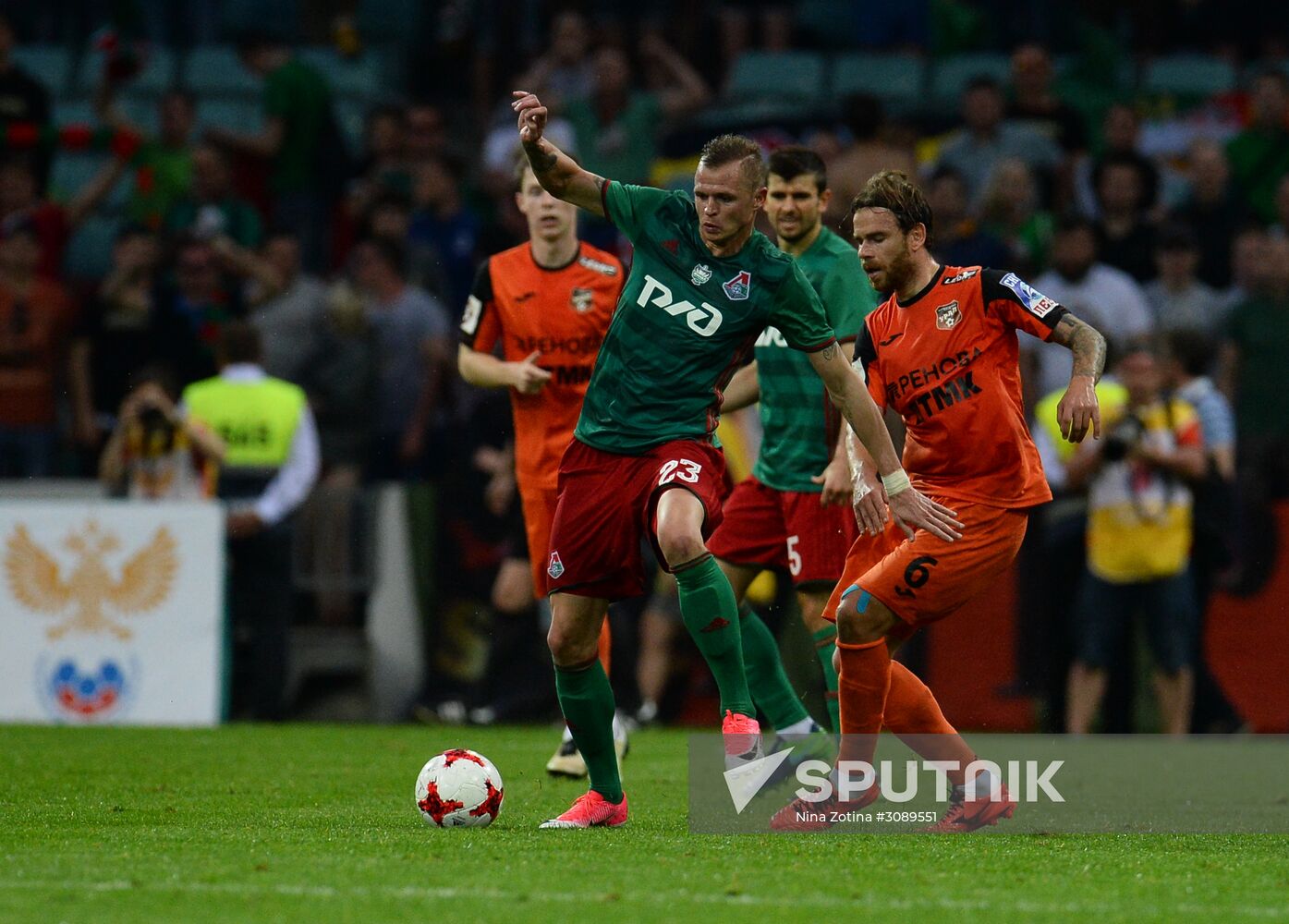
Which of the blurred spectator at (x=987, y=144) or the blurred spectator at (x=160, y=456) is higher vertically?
the blurred spectator at (x=987, y=144)

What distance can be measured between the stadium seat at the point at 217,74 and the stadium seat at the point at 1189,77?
27.0ft

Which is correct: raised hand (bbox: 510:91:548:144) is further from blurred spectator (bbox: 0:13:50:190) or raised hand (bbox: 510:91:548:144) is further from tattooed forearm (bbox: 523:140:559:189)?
blurred spectator (bbox: 0:13:50:190)

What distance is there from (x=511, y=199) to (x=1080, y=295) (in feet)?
15.5

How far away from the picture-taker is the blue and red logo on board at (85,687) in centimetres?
1269

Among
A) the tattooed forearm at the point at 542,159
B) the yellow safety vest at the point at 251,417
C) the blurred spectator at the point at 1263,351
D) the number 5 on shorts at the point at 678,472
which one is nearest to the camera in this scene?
the tattooed forearm at the point at 542,159

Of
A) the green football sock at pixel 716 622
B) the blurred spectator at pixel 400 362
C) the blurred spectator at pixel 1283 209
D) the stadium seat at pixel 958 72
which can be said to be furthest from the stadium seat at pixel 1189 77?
the green football sock at pixel 716 622

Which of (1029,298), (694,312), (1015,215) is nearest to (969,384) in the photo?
(1029,298)

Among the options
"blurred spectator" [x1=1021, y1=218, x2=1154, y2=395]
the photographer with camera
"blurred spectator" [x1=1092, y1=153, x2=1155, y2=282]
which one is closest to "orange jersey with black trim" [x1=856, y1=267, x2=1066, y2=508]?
the photographer with camera

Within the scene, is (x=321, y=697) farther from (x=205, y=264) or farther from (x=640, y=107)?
(x=640, y=107)

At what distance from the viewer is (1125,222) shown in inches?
577

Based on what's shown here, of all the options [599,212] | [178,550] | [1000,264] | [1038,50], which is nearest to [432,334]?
[178,550]

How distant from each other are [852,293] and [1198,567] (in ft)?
17.8

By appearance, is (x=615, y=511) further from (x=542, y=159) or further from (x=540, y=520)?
(x=540, y=520)

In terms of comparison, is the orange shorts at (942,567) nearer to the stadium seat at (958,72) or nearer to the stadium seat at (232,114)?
the stadium seat at (958,72)
